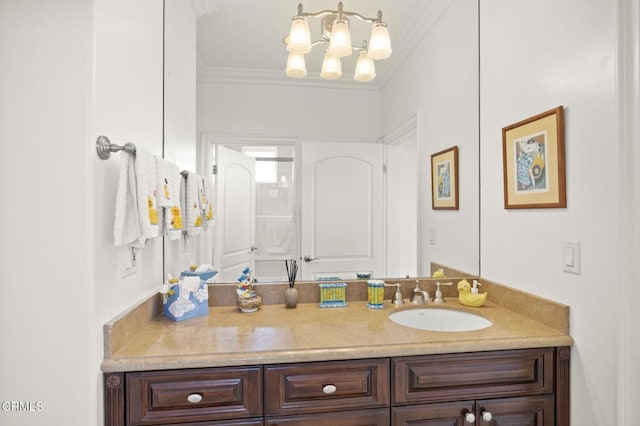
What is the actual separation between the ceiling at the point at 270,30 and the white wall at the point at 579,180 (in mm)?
481

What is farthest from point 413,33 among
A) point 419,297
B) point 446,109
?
point 419,297

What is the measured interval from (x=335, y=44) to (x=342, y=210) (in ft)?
2.64

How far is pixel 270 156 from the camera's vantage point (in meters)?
1.71

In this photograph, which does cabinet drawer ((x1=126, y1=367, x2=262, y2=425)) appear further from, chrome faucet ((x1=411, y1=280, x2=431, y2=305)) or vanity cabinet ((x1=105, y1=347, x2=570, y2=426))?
chrome faucet ((x1=411, y1=280, x2=431, y2=305))

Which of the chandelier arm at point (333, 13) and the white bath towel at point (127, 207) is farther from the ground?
the chandelier arm at point (333, 13)

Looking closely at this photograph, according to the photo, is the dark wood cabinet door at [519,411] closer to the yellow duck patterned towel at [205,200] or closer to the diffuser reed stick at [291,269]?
the diffuser reed stick at [291,269]

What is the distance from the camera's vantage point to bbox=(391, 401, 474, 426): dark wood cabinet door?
3.80ft

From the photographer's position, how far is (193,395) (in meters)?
1.07

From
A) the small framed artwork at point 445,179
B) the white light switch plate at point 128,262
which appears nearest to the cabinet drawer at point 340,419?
the white light switch plate at point 128,262

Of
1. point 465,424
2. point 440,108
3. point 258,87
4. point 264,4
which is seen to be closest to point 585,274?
point 465,424

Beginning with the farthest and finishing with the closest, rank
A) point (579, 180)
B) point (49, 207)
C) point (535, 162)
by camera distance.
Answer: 1. point (535, 162)
2. point (579, 180)
3. point (49, 207)

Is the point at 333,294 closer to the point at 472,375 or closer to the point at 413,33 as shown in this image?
the point at 472,375

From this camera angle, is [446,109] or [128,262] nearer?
[128,262]

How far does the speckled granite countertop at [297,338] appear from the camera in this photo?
1.07m
